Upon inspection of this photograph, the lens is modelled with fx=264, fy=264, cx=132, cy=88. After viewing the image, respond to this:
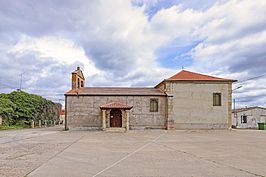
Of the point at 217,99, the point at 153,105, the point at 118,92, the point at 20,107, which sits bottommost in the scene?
the point at 20,107

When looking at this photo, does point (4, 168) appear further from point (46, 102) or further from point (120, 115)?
point (46, 102)

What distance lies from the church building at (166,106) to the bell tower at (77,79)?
328 centimetres

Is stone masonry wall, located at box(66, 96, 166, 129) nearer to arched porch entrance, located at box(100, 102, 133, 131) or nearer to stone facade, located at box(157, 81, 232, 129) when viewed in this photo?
arched porch entrance, located at box(100, 102, 133, 131)

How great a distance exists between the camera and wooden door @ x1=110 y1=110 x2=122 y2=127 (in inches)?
1118

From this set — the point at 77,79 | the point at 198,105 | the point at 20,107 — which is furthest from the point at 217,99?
the point at 20,107

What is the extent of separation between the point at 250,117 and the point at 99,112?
29937mm

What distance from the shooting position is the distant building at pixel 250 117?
45.7 meters

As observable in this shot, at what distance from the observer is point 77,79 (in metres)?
33.1

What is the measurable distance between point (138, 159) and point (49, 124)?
1584 inches

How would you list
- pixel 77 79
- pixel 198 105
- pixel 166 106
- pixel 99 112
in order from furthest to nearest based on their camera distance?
pixel 77 79
pixel 166 106
pixel 198 105
pixel 99 112

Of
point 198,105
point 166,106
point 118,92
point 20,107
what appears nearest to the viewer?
point 198,105

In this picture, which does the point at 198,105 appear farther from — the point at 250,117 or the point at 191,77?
the point at 250,117

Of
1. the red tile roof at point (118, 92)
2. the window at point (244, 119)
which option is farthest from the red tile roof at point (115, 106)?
the window at point (244, 119)

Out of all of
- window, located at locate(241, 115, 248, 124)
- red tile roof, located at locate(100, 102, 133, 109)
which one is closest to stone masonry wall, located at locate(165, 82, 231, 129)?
red tile roof, located at locate(100, 102, 133, 109)
